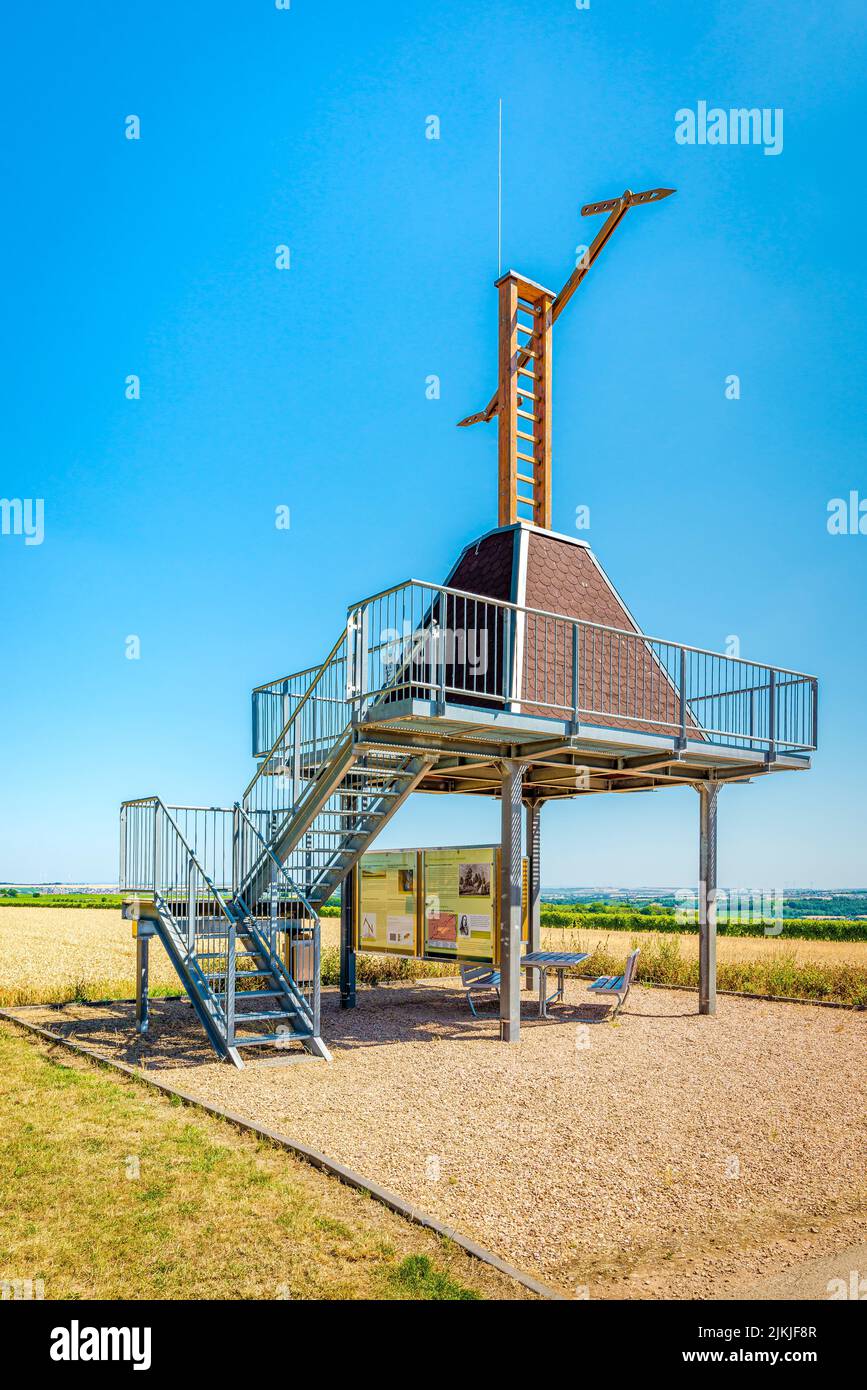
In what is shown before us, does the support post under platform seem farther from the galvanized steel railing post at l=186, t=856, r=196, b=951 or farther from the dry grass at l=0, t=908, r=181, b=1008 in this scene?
the dry grass at l=0, t=908, r=181, b=1008

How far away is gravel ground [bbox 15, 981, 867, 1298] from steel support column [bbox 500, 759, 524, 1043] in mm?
515

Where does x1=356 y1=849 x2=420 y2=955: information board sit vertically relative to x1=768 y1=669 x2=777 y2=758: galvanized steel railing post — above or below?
below

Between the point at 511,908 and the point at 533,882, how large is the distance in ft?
15.5

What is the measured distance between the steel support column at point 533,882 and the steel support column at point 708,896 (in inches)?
116

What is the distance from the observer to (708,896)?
55.7ft

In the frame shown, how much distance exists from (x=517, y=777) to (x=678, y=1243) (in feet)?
27.6

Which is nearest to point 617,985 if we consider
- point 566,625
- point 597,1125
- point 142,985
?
point 566,625

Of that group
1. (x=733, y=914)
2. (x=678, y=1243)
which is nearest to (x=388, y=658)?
(x=678, y=1243)

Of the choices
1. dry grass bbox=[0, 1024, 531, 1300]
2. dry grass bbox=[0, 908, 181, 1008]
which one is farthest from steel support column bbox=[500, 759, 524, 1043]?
dry grass bbox=[0, 908, 181, 1008]

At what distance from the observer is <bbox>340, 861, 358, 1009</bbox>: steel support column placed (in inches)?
695

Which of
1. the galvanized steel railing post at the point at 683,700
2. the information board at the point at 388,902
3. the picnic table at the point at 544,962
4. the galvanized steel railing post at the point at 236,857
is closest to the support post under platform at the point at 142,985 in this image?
the galvanized steel railing post at the point at 236,857

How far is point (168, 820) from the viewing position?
542 inches

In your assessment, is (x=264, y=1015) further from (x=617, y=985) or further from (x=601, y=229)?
(x=601, y=229)
